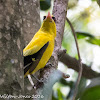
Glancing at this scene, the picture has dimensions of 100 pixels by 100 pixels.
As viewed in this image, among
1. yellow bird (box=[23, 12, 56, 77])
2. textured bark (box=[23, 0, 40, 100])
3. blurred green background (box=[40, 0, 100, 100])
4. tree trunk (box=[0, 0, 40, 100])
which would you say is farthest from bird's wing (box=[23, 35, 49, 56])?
tree trunk (box=[0, 0, 40, 100])

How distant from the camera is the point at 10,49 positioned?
3.66 ft

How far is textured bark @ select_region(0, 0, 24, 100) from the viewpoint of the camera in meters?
1.07

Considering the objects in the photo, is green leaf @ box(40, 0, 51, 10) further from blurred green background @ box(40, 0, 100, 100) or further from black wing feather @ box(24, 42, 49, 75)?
black wing feather @ box(24, 42, 49, 75)

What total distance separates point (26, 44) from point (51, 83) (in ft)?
2.42

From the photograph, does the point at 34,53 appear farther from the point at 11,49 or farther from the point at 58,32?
the point at 11,49

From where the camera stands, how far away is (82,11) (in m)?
3.09

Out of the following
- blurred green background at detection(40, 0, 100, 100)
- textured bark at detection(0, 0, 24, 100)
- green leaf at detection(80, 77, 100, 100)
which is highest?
textured bark at detection(0, 0, 24, 100)

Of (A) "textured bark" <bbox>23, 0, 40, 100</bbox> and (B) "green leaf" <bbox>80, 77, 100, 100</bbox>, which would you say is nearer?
(B) "green leaf" <bbox>80, 77, 100, 100</bbox>

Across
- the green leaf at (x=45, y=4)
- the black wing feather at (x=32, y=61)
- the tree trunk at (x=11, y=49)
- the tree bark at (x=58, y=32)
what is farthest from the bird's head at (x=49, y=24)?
the tree trunk at (x=11, y=49)

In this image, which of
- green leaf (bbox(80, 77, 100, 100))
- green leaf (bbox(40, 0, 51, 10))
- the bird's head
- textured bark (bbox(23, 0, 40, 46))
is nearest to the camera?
green leaf (bbox(80, 77, 100, 100))

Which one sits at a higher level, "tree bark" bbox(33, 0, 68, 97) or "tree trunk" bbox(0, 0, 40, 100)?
"tree trunk" bbox(0, 0, 40, 100)

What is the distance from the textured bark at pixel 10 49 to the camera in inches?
42.2

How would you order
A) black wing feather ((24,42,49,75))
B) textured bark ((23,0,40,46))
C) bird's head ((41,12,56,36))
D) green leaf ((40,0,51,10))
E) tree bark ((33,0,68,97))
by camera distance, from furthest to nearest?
green leaf ((40,0,51,10)) < bird's head ((41,12,56,36)) < textured bark ((23,0,40,46)) < tree bark ((33,0,68,97)) < black wing feather ((24,42,49,75))

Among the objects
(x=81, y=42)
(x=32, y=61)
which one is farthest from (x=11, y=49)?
(x=81, y=42)
